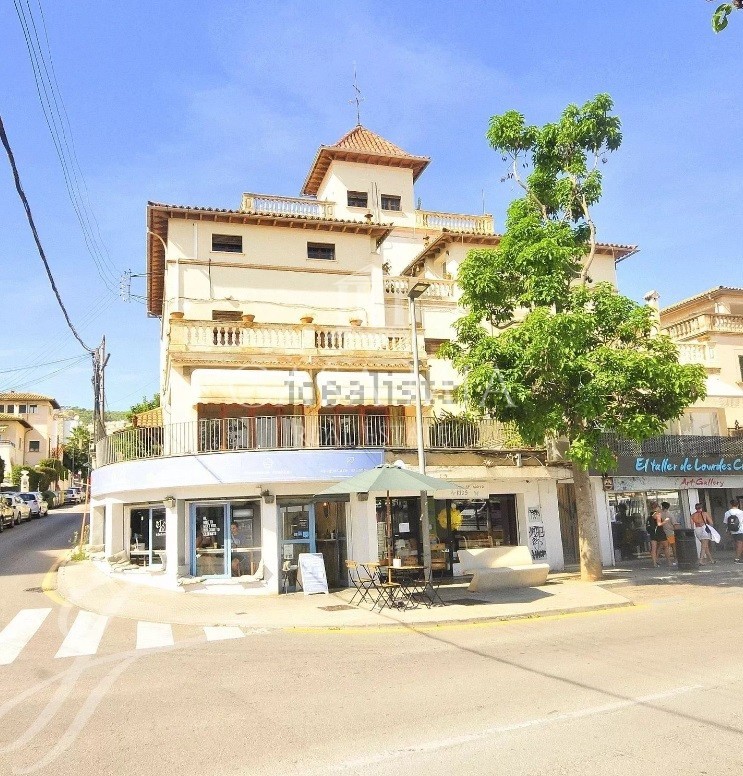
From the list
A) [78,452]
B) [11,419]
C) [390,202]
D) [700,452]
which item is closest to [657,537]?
[700,452]

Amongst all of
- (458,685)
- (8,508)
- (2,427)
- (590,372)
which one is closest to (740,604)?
(590,372)

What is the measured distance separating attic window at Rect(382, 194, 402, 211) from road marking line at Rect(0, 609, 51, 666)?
21294 millimetres

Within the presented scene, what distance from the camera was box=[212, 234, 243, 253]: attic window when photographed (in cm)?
2369

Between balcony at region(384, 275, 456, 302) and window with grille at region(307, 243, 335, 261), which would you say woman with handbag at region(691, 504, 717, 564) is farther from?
window with grille at region(307, 243, 335, 261)

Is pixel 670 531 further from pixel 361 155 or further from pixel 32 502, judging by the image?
pixel 32 502

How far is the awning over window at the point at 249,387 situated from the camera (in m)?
18.0

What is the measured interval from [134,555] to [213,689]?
13310 mm

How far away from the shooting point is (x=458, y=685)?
26.3 ft

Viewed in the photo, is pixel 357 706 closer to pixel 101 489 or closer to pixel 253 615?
pixel 253 615

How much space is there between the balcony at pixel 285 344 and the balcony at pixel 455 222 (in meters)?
7.79

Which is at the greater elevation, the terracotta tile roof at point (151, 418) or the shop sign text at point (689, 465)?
the terracotta tile roof at point (151, 418)

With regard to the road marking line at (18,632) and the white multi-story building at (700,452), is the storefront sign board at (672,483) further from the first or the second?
the road marking line at (18,632)

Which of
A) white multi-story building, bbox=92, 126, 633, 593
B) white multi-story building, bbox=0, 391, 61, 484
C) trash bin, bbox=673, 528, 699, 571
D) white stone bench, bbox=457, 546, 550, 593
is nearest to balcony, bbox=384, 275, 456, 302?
white multi-story building, bbox=92, 126, 633, 593

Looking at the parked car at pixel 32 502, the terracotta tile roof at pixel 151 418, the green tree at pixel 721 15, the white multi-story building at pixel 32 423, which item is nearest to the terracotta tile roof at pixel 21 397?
the white multi-story building at pixel 32 423
